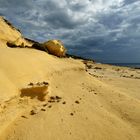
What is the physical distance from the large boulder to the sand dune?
18.0ft

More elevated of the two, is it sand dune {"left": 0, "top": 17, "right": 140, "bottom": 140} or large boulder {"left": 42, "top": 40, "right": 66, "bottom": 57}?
large boulder {"left": 42, "top": 40, "right": 66, "bottom": 57}

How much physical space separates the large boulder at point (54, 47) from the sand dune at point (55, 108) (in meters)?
5.49

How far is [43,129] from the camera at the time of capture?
21.4ft

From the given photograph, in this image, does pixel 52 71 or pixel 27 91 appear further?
pixel 52 71

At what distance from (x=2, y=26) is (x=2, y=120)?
12751 mm

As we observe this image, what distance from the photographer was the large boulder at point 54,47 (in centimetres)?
1591

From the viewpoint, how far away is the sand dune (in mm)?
6457

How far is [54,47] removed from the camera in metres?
16.1

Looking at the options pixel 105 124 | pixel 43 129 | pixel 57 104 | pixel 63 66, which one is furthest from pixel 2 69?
pixel 63 66

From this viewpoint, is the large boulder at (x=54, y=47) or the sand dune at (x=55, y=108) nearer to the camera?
the sand dune at (x=55, y=108)

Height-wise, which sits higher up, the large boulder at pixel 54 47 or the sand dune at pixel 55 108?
the large boulder at pixel 54 47

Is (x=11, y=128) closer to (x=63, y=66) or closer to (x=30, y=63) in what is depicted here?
(x=30, y=63)

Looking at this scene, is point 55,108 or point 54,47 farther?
point 54,47

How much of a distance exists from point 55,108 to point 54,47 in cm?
869
